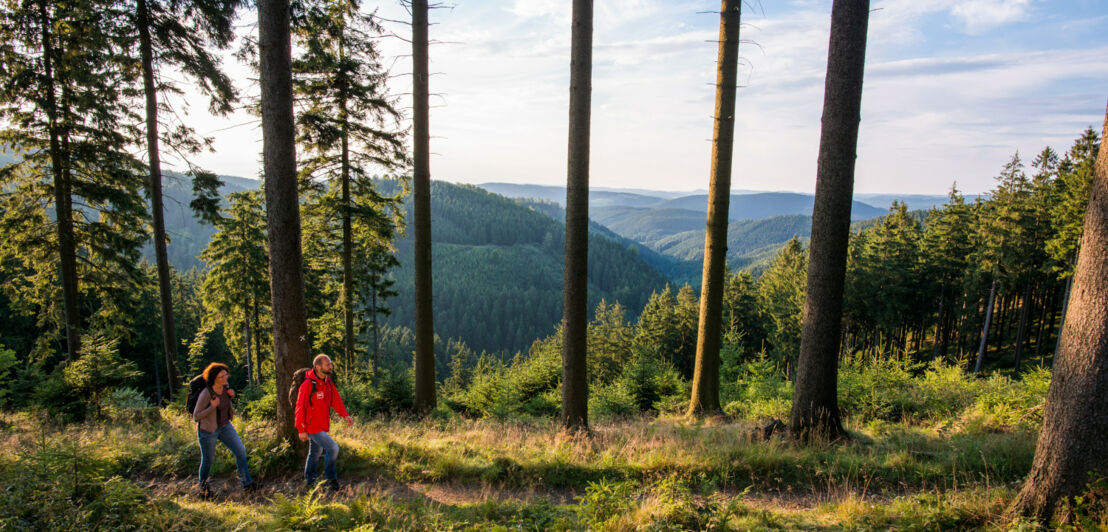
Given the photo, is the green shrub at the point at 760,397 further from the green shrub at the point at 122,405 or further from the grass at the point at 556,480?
the green shrub at the point at 122,405

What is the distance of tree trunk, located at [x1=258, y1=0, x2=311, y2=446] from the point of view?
18.6 ft

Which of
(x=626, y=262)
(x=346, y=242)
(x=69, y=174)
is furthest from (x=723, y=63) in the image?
(x=626, y=262)

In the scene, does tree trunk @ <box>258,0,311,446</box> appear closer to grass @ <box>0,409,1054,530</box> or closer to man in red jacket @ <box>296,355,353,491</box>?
man in red jacket @ <box>296,355,353,491</box>

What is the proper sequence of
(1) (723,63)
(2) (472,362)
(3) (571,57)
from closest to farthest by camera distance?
(3) (571,57) < (1) (723,63) < (2) (472,362)

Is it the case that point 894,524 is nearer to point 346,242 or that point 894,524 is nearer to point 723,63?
point 723,63

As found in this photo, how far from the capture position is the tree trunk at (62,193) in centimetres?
1030

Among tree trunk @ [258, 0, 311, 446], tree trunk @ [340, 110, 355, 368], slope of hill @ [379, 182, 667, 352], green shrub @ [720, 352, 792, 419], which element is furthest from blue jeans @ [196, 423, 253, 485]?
slope of hill @ [379, 182, 667, 352]

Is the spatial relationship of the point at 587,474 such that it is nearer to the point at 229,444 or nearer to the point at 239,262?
the point at 229,444

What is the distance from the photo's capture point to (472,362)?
10150 cm

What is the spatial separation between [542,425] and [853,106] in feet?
23.7

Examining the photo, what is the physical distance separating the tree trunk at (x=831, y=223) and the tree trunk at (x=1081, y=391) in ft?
6.75

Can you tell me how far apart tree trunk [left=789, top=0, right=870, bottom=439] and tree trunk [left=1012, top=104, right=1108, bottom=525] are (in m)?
2.06

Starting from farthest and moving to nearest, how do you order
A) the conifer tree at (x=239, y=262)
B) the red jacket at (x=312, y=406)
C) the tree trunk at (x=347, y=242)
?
the conifer tree at (x=239, y=262), the tree trunk at (x=347, y=242), the red jacket at (x=312, y=406)

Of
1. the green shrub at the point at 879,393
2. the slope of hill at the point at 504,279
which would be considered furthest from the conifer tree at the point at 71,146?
the slope of hill at the point at 504,279
